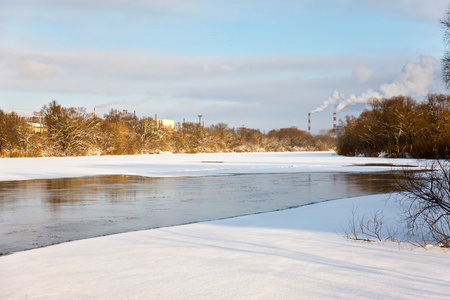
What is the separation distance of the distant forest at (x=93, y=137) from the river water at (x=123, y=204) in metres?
26.0

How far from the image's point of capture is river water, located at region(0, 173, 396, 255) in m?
7.86

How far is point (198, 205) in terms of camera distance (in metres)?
11.1

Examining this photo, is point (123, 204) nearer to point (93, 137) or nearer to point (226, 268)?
point (226, 268)

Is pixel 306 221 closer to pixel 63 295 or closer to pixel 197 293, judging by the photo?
pixel 197 293

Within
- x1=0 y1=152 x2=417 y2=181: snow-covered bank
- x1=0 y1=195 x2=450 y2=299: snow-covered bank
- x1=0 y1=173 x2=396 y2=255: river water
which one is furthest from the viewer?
x1=0 y1=152 x2=417 y2=181: snow-covered bank

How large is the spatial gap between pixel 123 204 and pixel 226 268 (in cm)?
673

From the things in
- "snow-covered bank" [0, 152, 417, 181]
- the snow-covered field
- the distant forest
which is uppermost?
the distant forest

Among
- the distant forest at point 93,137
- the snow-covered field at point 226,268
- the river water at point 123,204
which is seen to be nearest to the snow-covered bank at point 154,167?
the river water at point 123,204

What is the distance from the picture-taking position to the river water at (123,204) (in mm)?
7859

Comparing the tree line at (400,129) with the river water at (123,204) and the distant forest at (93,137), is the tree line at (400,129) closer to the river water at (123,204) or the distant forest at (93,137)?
the distant forest at (93,137)

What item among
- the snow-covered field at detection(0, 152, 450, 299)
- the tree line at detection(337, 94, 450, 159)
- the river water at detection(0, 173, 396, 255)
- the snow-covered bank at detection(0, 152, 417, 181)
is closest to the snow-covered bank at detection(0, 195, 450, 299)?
the snow-covered field at detection(0, 152, 450, 299)

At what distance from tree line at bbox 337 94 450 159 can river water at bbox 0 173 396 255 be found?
2682cm

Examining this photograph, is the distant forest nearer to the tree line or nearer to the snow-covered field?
the tree line

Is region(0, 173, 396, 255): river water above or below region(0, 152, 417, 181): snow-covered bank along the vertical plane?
below
